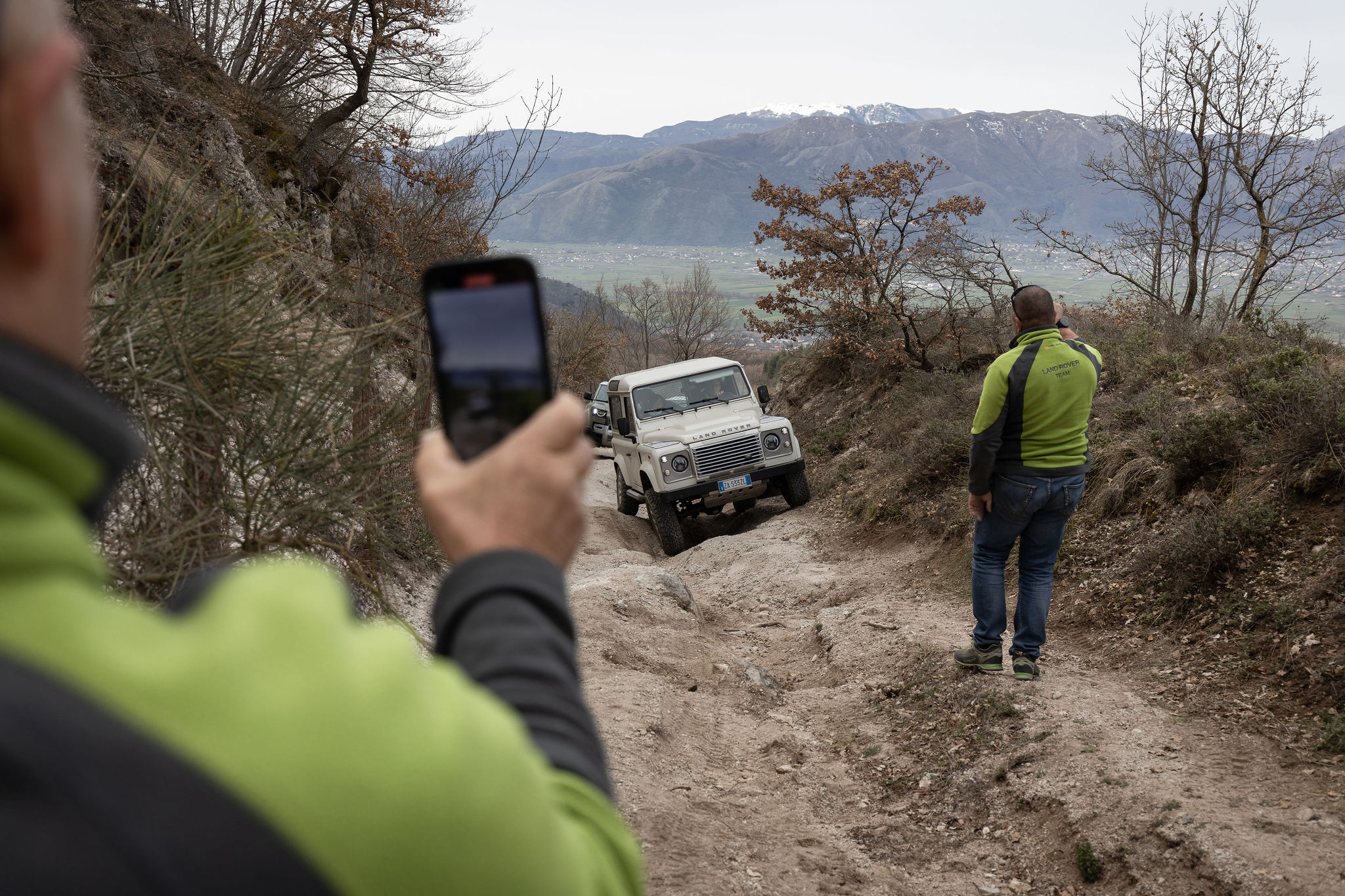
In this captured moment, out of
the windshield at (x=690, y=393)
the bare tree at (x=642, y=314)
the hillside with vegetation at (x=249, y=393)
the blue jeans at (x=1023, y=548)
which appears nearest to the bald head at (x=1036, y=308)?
the blue jeans at (x=1023, y=548)

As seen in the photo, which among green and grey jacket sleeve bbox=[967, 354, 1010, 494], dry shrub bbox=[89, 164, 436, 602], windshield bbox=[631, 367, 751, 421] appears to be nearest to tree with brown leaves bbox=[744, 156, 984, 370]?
windshield bbox=[631, 367, 751, 421]

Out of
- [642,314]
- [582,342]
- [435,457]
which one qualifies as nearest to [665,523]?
[435,457]

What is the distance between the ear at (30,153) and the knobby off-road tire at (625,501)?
12.7m

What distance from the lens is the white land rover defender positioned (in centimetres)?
1084

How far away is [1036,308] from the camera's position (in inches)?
191

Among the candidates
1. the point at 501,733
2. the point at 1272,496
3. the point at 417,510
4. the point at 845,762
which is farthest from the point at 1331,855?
the point at 417,510

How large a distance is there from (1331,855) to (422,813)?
3.81m

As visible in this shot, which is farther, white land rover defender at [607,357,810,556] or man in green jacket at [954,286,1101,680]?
white land rover defender at [607,357,810,556]

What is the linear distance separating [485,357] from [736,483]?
10.1 metres

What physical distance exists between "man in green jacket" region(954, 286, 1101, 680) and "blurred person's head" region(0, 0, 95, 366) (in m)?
4.76

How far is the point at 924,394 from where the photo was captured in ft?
44.1

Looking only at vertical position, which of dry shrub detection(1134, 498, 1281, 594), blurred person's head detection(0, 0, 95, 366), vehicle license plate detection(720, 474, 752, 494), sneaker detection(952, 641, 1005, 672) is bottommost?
vehicle license plate detection(720, 474, 752, 494)

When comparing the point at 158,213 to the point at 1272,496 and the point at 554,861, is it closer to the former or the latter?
the point at 554,861

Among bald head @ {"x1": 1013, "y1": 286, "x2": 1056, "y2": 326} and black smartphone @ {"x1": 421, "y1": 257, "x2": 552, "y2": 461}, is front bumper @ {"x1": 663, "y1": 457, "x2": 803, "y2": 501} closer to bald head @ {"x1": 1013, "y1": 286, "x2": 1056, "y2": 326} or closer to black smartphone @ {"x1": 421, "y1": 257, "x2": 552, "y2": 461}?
bald head @ {"x1": 1013, "y1": 286, "x2": 1056, "y2": 326}
